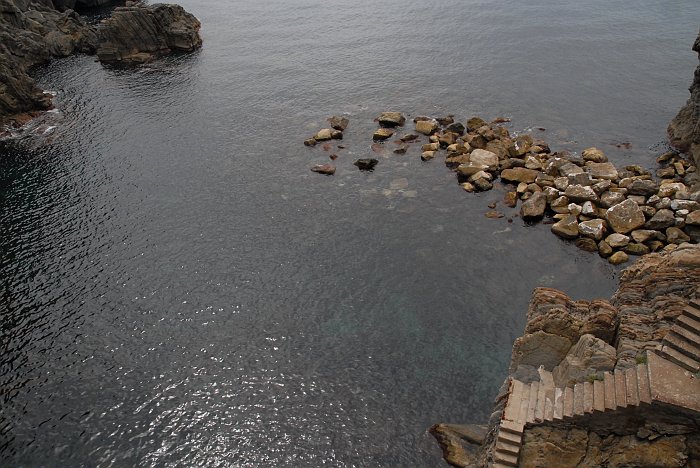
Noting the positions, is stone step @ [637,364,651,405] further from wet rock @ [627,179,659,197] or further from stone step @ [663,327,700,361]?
wet rock @ [627,179,659,197]

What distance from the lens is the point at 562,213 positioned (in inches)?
2003

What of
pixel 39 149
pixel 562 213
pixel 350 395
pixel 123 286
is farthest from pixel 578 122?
pixel 39 149

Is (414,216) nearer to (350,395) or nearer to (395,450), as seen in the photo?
(350,395)

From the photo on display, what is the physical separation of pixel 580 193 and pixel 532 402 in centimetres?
3085

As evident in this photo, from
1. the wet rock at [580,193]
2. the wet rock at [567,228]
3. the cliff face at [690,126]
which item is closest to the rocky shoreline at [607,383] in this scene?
the wet rock at [567,228]

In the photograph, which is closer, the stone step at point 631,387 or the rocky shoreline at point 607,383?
the rocky shoreline at point 607,383

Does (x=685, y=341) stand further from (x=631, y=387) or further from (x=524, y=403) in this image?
(x=524, y=403)

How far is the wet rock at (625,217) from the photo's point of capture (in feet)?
155

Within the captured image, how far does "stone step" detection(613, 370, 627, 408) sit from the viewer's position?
2288cm

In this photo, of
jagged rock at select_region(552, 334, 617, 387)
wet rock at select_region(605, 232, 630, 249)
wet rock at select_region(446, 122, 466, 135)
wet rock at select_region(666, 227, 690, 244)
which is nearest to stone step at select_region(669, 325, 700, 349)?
jagged rock at select_region(552, 334, 617, 387)

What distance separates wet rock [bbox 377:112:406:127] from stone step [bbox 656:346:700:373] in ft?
168

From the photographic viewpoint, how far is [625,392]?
2317 centimetres

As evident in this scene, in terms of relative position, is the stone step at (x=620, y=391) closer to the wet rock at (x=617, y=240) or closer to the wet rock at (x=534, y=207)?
the wet rock at (x=617, y=240)

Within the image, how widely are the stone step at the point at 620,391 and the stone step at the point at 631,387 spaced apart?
17cm
